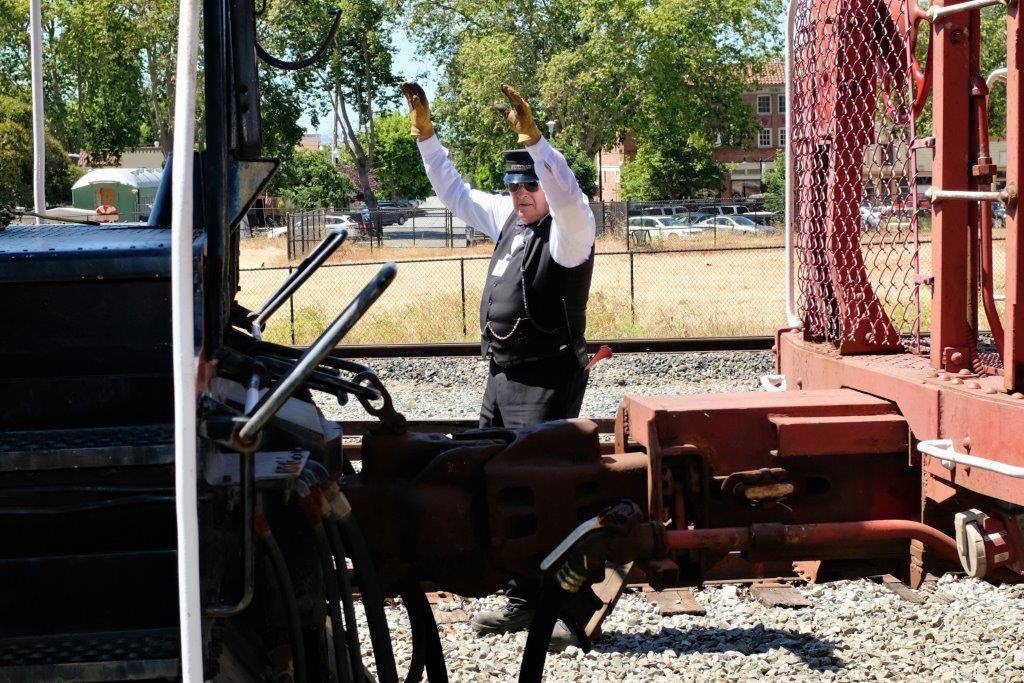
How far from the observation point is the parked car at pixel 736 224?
144 feet

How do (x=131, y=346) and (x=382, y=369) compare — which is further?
(x=382, y=369)

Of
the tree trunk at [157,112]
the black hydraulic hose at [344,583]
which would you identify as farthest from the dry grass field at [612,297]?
the tree trunk at [157,112]

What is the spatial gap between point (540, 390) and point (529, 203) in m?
0.81

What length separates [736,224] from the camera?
150ft

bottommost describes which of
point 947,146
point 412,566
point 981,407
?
point 412,566

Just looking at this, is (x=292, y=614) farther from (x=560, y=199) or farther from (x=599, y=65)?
(x=599, y=65)

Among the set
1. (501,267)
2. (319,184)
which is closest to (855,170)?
(501,267)

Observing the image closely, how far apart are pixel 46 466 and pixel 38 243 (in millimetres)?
582

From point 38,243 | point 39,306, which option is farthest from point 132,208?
point 39,306

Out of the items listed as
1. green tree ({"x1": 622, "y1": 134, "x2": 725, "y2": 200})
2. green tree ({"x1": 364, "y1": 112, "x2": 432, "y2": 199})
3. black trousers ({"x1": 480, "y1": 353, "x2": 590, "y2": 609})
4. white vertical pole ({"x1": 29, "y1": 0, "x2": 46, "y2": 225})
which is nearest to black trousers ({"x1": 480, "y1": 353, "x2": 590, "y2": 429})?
black trousers ({"x1": 480, "y1": 353, "x2": 590, "y2": 609})

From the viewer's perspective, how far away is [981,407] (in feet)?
9.77

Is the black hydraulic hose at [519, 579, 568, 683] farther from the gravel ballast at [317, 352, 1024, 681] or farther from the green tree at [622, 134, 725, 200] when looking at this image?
the green tree at [622, 134, 725, 200]

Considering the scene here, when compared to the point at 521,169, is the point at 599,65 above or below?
above

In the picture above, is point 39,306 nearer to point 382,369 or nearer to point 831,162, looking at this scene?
point 831,162
